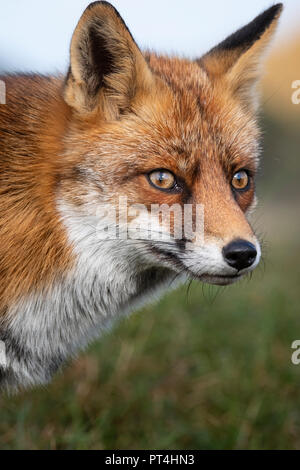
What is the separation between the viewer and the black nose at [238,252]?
2602 mm

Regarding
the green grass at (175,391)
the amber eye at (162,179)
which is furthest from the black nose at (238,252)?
the green grass at (175,391)

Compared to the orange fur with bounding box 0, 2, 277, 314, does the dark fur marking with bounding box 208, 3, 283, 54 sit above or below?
above

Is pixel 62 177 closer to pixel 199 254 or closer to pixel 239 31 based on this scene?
pixel 199 254

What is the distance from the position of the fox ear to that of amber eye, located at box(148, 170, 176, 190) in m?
0.46

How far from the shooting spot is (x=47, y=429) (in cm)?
386

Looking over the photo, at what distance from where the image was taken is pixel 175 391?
459cm

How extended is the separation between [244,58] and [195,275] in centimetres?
153

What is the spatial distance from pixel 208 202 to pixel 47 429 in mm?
2167

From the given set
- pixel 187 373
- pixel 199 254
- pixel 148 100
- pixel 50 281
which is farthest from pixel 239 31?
pixel 187 373

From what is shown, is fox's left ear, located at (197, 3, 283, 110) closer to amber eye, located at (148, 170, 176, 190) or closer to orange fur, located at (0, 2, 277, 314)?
orange fur, located at (0, 2, 277, 314)

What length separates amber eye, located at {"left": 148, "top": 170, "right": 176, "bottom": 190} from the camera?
2857 millimetres
